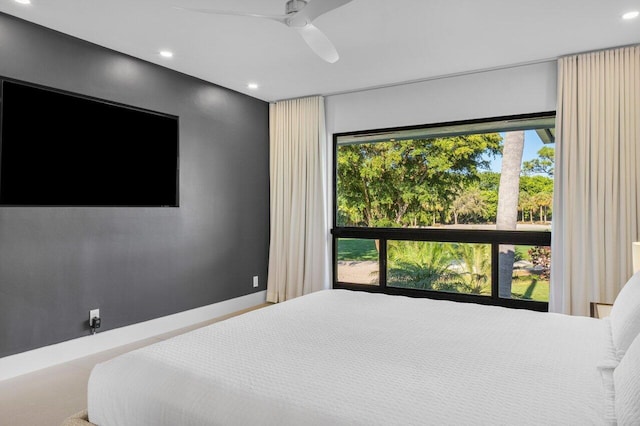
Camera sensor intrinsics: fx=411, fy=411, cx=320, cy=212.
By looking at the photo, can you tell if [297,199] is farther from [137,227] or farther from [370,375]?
[370,375]

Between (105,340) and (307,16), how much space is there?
114 inches

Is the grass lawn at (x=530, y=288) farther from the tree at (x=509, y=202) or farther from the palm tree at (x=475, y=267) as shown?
the palm tree at (x=475, y=267)

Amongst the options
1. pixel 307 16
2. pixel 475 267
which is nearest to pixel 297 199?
pixel 475 267

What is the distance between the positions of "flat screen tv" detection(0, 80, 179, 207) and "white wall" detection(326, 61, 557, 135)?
6.35 ft

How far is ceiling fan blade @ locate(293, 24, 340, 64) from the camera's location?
2291 millimetres

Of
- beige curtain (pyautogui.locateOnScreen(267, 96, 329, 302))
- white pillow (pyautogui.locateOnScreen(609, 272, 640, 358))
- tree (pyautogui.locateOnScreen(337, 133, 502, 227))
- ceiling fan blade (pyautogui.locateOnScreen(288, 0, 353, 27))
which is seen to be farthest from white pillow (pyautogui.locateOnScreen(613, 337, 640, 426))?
beige curtain (pyautogui.locateOnScreen(267, 96, 329, 302))

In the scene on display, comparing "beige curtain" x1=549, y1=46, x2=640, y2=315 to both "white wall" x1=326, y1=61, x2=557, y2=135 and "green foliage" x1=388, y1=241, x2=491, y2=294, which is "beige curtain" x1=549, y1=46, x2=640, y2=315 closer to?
"white wall" x1=326, y1=61, x2=557, y2=135

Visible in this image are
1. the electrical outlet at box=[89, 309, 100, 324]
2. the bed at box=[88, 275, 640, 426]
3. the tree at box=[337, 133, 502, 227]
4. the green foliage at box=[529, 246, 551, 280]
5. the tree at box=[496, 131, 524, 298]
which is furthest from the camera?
the tree at box=[337, 133, 502, 227]

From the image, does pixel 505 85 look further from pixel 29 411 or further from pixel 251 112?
pixel 29 411

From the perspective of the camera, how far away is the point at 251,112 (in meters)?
4.82

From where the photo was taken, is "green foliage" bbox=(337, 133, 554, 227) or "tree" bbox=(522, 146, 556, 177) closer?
"tree" bbox=(522, 146, 556, 177)

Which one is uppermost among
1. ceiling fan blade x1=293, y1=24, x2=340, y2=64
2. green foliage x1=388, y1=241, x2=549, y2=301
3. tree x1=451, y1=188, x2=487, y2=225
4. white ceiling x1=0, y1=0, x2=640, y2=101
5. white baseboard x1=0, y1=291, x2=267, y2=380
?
white ceiling x1=0, y1=0, x2=640, y2=101

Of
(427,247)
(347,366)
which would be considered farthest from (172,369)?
(427,247)

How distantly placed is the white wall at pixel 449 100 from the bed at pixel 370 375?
238 cm
